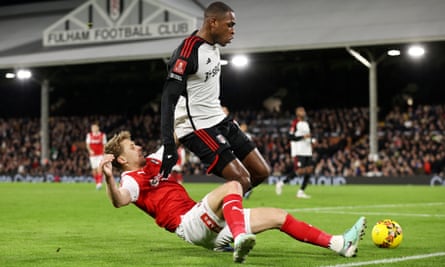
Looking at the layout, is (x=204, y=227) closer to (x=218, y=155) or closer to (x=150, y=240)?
(x=218, y=155)

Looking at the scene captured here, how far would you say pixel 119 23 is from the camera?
3494 centimetres

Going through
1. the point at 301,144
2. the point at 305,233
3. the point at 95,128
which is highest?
the point at 95,128

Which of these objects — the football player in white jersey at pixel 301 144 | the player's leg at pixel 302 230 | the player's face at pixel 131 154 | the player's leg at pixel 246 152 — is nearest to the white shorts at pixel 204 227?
the player's leg at pixel 302 230

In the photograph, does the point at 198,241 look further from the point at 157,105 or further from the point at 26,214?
the point at 157,105

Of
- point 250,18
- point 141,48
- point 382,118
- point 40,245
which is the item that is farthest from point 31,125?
point 40,245

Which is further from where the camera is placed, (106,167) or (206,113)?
(206,113)

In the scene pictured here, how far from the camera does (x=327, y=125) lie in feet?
111

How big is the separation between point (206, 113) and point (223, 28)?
771mm

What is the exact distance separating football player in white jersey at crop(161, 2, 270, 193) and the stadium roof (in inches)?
796

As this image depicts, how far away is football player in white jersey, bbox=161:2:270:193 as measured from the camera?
6.72 metres

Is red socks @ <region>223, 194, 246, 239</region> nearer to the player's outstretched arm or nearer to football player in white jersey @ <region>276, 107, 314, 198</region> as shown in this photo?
the player's outstretched arm

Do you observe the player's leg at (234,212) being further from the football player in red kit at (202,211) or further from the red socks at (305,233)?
the red socks at (305,233)

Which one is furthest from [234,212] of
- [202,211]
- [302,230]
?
[302,230]

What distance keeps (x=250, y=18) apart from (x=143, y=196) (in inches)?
1071
